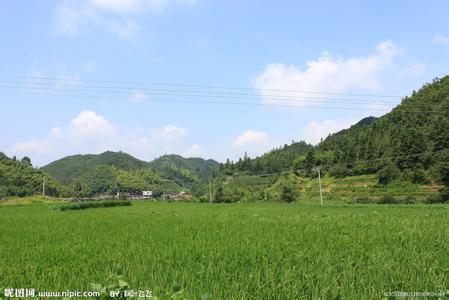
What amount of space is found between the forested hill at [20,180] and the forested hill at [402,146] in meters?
59.1

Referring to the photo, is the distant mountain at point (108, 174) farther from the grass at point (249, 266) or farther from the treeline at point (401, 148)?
the grass at point (249, 266)

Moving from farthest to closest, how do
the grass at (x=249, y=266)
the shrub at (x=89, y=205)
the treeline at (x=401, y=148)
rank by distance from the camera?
the treeline at (x=401, y=148) < the shrub at (x=89, y=205) < the grass at (x=249, y=266)

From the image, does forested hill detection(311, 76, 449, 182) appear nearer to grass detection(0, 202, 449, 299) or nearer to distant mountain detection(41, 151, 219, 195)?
distant mountain detection(41, 151, 219, 195)

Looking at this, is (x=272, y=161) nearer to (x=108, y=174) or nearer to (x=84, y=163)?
(x=108, y=174)

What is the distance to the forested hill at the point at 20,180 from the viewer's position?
7756cm

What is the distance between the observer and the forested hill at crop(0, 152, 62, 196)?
254 ft

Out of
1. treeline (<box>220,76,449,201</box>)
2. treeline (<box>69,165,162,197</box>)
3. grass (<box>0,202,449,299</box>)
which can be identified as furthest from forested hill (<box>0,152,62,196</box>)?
grass (<box>0,202,449,299</box>)

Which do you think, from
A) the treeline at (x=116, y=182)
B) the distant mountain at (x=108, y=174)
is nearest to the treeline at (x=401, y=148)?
the treeline at (x=116, y=182)

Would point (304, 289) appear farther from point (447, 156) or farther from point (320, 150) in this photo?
point (320, 150)

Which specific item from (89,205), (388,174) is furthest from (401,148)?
(89,205)

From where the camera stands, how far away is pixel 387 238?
779 cm

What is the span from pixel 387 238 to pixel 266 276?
4.35 m

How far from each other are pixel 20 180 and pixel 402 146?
7653cm

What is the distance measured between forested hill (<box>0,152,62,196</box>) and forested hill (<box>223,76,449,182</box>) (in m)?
59.1
